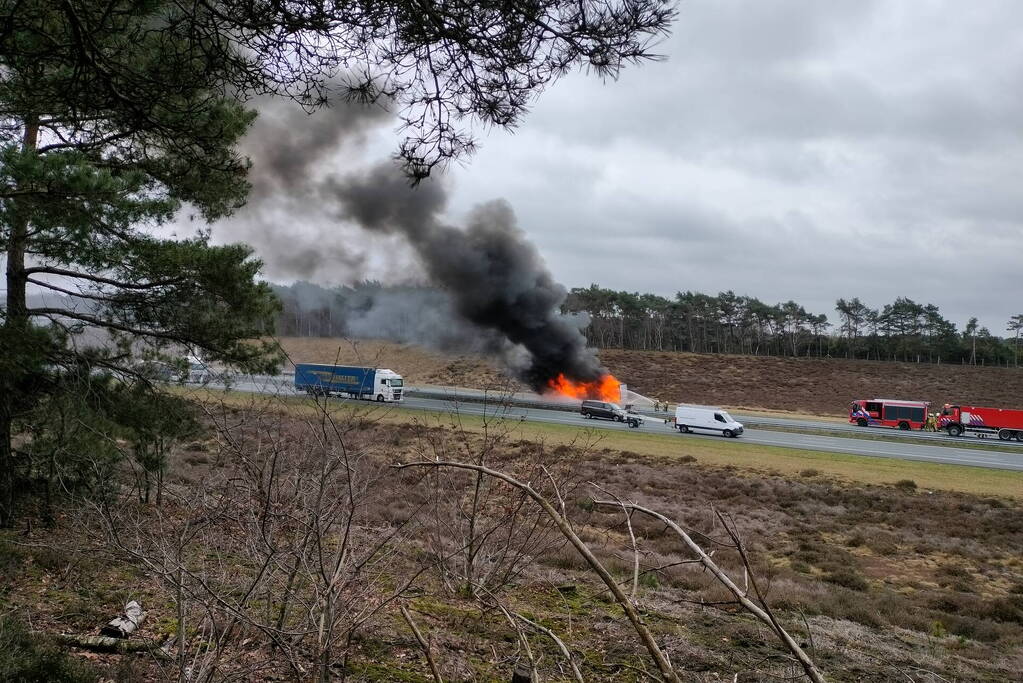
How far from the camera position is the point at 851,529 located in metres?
19.2

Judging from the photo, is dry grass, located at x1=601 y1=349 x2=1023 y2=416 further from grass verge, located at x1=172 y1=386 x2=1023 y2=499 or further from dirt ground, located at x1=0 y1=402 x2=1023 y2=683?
dirt ground, located at x1=0 y1=402 x2=1023 y2=683

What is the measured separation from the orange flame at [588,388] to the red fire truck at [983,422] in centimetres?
2202

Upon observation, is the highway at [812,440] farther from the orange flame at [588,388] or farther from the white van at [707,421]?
the orange flame at [588,388]

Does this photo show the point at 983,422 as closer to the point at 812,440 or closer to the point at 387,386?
the point at 812,440

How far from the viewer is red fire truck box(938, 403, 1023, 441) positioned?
42812mm

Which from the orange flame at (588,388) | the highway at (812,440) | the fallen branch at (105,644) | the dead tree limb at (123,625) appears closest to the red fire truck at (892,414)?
the highway at (812,440)

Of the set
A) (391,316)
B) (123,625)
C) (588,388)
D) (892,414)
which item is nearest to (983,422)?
(892,414)

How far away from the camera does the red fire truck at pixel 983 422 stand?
42812 millimetres

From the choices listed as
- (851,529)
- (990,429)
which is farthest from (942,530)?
(990,429)

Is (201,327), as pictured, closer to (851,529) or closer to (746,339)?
(851,529)

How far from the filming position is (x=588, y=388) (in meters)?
49.9

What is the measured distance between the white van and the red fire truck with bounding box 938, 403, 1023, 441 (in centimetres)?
1664

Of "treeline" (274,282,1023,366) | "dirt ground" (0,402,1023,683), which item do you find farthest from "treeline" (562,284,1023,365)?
"dirt ground" (0,402,1023,683)

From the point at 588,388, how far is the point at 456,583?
4171cm
